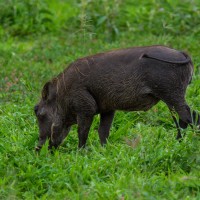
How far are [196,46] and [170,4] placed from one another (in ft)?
6.35

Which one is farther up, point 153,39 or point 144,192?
point 144,192

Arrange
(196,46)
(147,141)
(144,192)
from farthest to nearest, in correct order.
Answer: (196,46) → (147,141) → (144,192)

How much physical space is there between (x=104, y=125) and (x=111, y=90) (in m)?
0.61

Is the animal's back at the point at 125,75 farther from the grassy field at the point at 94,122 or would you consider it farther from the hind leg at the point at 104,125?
the grassy field at the point at 94,122

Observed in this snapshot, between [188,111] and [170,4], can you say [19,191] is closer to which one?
[188,111]

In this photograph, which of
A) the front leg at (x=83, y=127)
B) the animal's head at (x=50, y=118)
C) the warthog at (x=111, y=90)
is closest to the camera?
the warthog at (x=111, y=90)

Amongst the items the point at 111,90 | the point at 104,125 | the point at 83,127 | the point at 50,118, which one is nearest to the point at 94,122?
the point at 104,125

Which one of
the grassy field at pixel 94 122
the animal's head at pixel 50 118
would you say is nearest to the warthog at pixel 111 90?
the animal's head at pixel 50 118

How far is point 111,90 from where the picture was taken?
7.34 metres

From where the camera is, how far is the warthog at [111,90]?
278 inches

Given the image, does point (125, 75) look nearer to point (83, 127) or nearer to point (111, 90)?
point (111, 90)

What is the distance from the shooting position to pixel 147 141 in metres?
6.98

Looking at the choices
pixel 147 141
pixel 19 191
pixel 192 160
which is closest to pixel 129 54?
pixel 147 141

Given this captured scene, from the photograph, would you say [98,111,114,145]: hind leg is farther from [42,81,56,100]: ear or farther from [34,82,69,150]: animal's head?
[42,81,56,100]: ear
